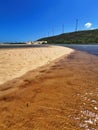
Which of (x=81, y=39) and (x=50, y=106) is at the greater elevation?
(x=50, y=106)

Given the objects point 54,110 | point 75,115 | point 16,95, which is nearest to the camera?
point 75,115

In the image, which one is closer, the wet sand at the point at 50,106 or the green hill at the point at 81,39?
the wet sand at the point at 50,106

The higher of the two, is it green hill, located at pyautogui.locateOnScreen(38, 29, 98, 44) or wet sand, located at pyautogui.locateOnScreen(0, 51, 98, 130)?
wet sand, located at pyautogui.locateOnScreen(0, 51, 98, 130)

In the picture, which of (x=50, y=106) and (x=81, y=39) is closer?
(x=50, y=106)

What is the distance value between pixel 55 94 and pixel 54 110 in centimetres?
123

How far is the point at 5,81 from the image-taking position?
6703 mm

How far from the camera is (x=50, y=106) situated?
445 cm

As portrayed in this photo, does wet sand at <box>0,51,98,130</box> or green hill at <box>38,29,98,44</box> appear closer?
wet sand at <box>0,51,98,130</box>

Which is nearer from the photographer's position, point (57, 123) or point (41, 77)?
point (57, 123)

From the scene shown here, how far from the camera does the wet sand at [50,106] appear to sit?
11.6 ft

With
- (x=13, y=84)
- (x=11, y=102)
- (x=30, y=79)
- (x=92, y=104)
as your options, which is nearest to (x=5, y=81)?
(x=13, y=84)

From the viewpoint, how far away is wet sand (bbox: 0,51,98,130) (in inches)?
139

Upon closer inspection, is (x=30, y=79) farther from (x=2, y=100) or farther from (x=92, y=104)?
(x=92, y=104)

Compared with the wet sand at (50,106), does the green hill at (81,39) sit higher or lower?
lower
